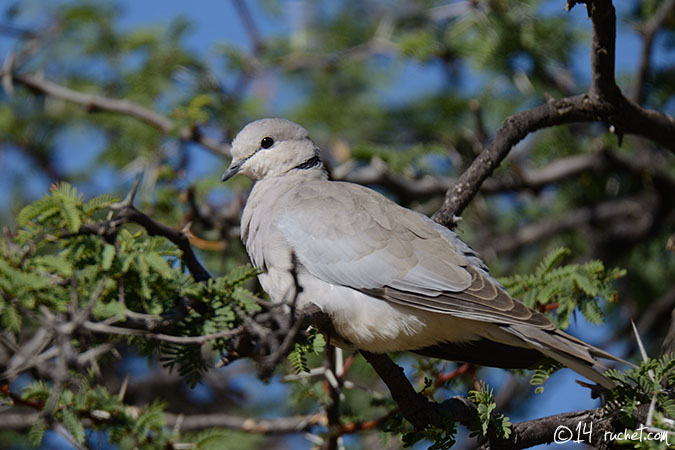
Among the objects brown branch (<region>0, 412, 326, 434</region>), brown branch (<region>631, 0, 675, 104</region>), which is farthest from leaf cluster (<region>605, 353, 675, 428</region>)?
brown branch (<region>631, 0, 675, 104</region>)

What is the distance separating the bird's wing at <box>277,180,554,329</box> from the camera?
10.8ft

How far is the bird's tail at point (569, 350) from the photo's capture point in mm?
2959

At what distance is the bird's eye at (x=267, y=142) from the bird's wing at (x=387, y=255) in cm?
68

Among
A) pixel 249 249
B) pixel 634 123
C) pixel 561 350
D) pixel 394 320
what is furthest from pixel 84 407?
pixel 634 123

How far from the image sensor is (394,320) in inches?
134

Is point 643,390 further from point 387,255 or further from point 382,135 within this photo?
point 382,135

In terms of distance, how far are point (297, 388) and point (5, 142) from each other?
13.4 ft

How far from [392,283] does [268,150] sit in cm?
142

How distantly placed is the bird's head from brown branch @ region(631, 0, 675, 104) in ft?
7.35

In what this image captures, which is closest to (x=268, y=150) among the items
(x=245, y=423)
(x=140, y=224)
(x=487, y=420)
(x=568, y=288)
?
(x=245, y=423)

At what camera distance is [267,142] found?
178 inches

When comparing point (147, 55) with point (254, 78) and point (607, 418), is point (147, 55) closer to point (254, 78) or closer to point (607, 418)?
point (254, 78)

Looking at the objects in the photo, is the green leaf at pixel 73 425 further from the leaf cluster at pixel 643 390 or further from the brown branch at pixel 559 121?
the leaf cluster at pixel 643 390

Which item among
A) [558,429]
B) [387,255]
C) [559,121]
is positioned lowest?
[558,429]
